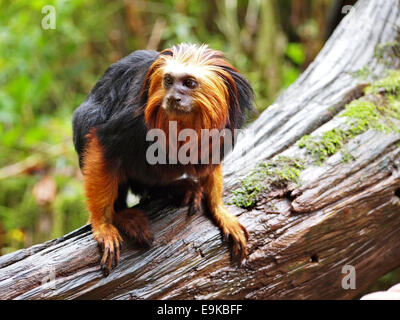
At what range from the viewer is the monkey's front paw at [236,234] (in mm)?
2799

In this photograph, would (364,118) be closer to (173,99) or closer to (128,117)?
(173,99)

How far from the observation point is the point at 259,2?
767cm

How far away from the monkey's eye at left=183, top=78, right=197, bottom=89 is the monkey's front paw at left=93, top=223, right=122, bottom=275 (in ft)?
3.48

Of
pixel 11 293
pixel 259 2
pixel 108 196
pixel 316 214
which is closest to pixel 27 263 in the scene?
pixel 11 293

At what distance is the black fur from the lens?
9.25 feet

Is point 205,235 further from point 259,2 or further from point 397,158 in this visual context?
point 259,2

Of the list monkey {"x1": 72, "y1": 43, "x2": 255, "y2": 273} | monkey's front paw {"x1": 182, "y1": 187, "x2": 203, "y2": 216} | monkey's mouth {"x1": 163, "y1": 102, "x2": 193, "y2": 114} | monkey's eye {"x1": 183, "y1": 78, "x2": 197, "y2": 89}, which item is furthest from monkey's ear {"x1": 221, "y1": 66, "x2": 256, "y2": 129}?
monkey's front paw {"x1": 182, "y1": 187, "x2": 203, "y2": 216}

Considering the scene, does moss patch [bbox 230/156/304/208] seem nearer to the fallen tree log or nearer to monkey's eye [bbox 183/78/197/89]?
the fallen tree log

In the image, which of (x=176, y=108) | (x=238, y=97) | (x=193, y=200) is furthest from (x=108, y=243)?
(x=238, y=97)

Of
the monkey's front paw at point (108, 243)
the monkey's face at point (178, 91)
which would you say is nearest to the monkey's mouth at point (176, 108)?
the monkey's face at point (178, 91)

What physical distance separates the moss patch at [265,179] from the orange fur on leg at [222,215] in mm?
144

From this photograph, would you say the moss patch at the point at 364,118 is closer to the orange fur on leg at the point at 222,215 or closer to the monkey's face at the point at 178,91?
the orange fur on leg at the point at 222,215

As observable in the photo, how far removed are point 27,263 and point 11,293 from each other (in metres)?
0.21

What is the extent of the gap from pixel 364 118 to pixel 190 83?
1619mm
